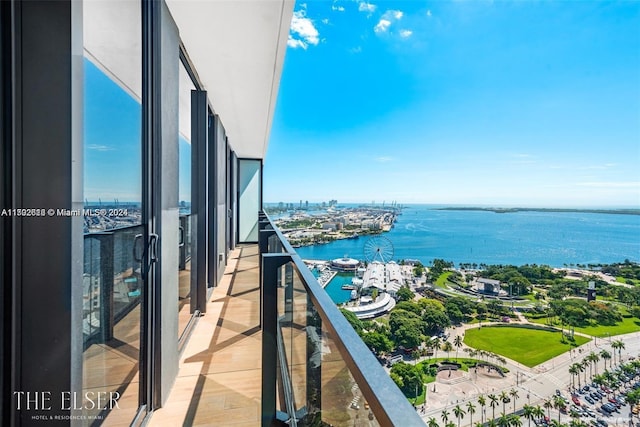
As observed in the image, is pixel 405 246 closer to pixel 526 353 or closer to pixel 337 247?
pixel 337 247

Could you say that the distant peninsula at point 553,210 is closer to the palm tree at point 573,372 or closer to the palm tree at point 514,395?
the palm tree at point 573,372

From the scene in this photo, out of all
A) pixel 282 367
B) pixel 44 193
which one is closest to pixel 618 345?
pixel 282 367

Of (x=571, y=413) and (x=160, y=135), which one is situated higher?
(x=160, y=135)

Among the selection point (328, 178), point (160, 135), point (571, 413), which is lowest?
point (571, 413)

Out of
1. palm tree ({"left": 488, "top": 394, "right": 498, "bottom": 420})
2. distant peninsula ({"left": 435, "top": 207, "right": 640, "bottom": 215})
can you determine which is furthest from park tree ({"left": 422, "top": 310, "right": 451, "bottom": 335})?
distant peninsula ({"left": 435, "top": 207, "right": 640, "bottom": 215})

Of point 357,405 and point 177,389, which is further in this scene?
point 177,389

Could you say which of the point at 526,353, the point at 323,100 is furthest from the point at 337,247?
the point at 323,100

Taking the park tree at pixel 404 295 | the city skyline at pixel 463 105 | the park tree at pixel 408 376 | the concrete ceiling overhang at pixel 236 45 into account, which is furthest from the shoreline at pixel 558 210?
the concrete ceiling overhang at pixel 236 45
